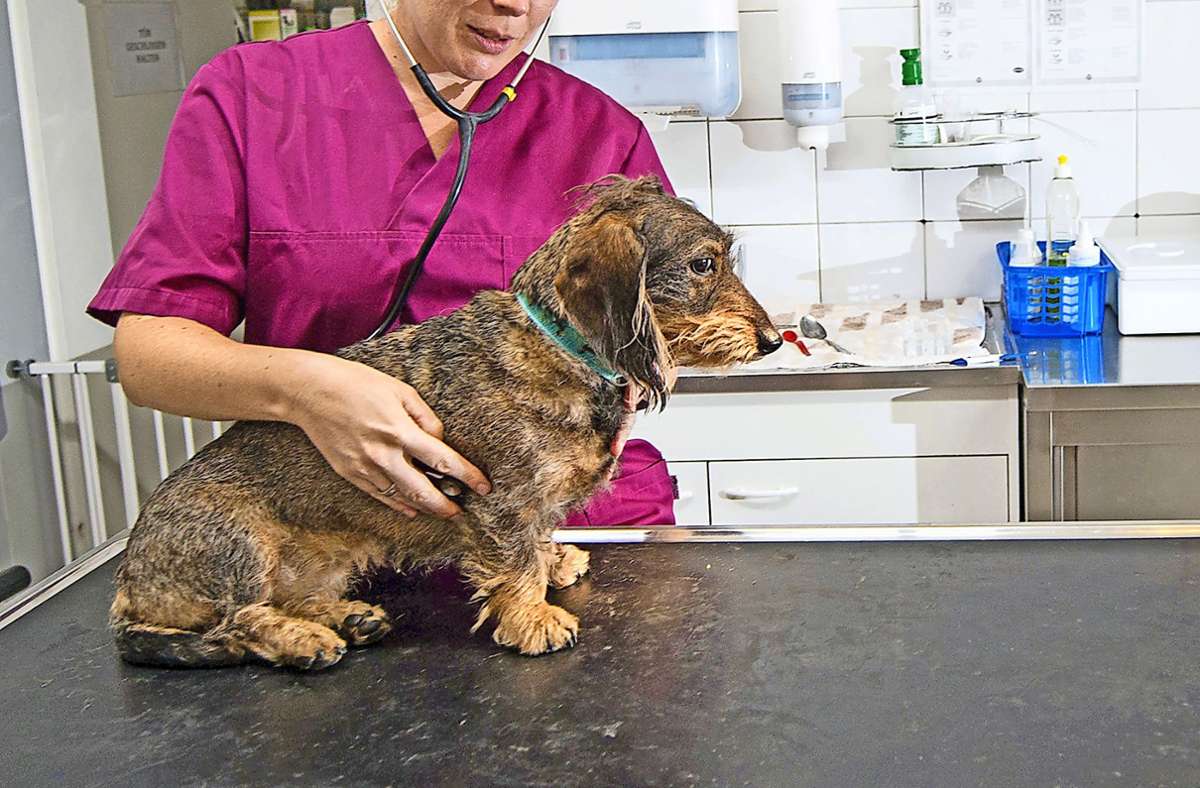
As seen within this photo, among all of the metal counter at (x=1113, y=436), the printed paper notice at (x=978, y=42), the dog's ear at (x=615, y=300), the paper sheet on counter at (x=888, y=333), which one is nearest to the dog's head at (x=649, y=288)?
the dog's ear at (x=615, y=300)

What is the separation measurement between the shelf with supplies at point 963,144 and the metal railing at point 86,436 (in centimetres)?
160

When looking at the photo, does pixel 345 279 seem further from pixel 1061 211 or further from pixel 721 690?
pixel 1061 211

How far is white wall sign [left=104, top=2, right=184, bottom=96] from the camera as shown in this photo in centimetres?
287

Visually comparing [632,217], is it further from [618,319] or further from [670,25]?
[670,25]

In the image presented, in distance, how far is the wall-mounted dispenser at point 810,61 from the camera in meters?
2.77

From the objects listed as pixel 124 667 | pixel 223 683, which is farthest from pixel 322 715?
pixel 124 667

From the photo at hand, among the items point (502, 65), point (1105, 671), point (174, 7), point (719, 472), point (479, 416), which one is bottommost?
point (719, 472)

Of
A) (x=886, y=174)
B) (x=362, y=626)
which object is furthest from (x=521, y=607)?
(x=886, y=174)

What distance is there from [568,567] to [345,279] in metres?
0.42

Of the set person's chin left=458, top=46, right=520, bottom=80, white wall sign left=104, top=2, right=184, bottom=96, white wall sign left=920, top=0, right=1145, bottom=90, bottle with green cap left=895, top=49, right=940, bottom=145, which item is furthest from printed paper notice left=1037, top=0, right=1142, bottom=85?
white wall sign left=104, top=2, right=184, bottom=96

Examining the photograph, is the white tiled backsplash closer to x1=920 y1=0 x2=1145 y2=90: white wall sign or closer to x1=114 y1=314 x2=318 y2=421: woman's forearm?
x1=920 y1=0 x2=1145 y2=90: white wall sign

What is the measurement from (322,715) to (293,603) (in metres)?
0.16

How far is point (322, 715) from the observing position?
108cm

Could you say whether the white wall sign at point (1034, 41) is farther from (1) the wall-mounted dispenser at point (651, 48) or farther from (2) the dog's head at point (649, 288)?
(2) the dog's head at point (649, 288)
